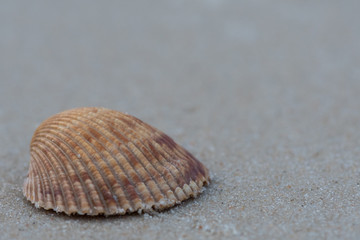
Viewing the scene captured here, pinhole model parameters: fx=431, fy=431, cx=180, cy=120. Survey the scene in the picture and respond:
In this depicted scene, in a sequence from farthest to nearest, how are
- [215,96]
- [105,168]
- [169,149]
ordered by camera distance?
[215,96] → [169,149] → [105,168]

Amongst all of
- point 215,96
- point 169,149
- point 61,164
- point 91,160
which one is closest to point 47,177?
point 61,164

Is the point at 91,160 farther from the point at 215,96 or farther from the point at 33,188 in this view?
the point at 215,96

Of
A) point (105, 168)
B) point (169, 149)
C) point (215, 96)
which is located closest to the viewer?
point (105, 168)

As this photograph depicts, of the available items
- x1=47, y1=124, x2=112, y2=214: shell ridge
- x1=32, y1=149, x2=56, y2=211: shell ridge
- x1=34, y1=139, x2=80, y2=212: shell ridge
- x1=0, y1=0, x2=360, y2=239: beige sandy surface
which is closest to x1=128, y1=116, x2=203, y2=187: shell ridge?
x1=0, y1=0, x2=360, y2=239: beige sandy surface

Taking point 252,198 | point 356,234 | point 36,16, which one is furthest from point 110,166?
point 36,16

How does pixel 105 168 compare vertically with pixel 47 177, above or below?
above

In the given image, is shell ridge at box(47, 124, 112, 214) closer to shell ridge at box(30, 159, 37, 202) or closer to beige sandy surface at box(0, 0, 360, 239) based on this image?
beige sandy surface at box(0, 0, 360, 239)

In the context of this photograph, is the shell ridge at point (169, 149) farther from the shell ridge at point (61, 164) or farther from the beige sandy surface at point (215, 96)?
the shell ridge at point (61, 164)
